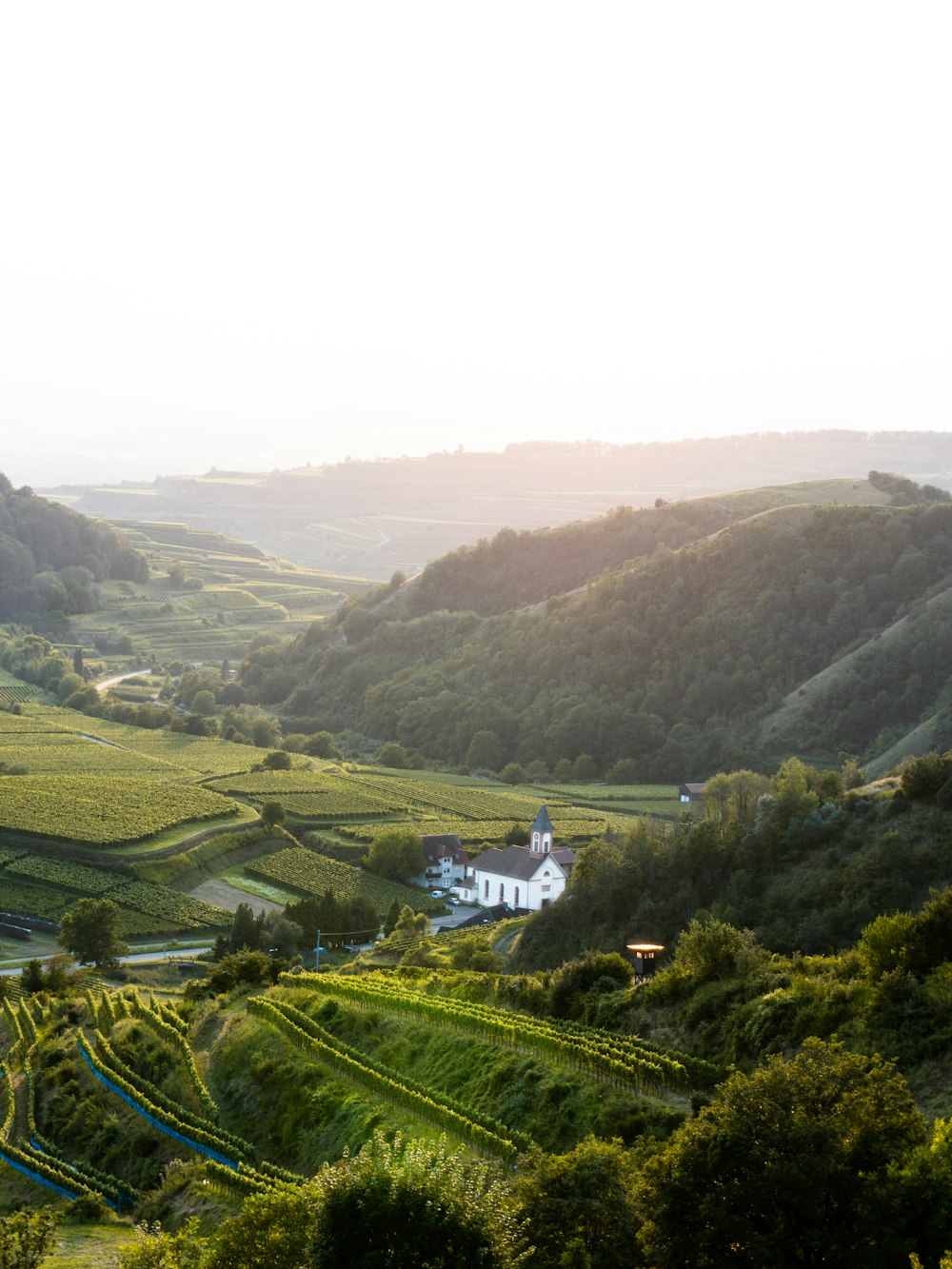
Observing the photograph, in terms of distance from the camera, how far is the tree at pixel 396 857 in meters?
75.4

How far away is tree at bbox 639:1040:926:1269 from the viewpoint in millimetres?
15109

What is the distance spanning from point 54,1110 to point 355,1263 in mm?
22006

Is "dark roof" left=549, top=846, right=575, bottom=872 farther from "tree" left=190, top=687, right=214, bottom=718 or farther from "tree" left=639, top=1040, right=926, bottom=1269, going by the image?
"tree" left=190, top=687, right=214, bottom=718

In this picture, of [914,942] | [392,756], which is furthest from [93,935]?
[392,756]

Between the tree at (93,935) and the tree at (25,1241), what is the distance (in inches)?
1436

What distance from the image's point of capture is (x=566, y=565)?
163125mm

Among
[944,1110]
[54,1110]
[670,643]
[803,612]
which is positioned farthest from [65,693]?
[944,1110]

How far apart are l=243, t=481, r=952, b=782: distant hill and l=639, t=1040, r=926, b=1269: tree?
81.6 m

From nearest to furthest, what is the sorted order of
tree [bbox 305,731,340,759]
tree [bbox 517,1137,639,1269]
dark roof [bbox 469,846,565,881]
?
1. tree [bbox 517,1137,639,1269]
2. dark roof [bbox 469,846,565,881]
3. tree [bbox 305,731,340,759]

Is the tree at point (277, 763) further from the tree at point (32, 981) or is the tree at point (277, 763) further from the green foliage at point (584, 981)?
the green foliage at point (584, 981)

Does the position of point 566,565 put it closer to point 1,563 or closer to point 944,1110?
point 1,563

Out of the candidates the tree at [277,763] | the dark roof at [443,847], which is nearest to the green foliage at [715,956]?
the dark roof at [443,847]

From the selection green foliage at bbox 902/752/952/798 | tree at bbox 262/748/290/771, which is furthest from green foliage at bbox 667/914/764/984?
tree at bbox 262/748/290/771

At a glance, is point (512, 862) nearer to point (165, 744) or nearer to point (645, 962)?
point (645, 962)
